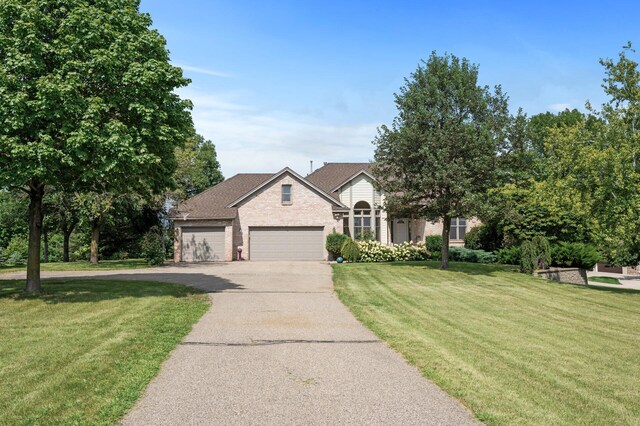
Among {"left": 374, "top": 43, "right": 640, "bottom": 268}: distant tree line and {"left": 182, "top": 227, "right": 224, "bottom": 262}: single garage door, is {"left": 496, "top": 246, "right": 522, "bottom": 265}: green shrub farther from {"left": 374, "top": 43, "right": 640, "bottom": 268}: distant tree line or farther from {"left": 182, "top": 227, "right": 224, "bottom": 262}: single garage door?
{"left": 182, "top": 227, "right": 224, "bottom": 262}: single garage door

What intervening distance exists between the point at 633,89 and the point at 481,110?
6.38 meters

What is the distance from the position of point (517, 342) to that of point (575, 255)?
21.0m

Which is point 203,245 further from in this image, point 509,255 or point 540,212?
point 540,212

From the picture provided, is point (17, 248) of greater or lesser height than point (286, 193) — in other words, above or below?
below

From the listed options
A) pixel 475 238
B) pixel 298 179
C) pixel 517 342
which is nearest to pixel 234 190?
pixel 298 179

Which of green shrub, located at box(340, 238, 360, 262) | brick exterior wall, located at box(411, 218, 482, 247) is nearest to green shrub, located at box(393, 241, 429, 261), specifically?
green shrub, located at box(340, 238, 360, 262)

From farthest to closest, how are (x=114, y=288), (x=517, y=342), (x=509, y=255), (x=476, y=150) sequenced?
(x=509, y=255) < (x=476, y=150) < (x=114, y=288) < (x=517, y=342)

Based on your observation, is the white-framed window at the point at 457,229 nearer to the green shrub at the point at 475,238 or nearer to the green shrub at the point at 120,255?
the green shrub at the point at 475,238

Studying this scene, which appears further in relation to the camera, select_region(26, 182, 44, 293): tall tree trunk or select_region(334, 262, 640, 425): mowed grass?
select_region(26, 182, 44, 293): tall tree trunk

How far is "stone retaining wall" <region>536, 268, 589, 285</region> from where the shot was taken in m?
25.7

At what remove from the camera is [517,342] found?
32.0 ft

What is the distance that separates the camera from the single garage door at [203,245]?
33.3 metres

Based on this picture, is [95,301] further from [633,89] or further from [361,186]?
[361,186]

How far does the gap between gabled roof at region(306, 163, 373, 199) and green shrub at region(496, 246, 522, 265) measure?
1001cm
